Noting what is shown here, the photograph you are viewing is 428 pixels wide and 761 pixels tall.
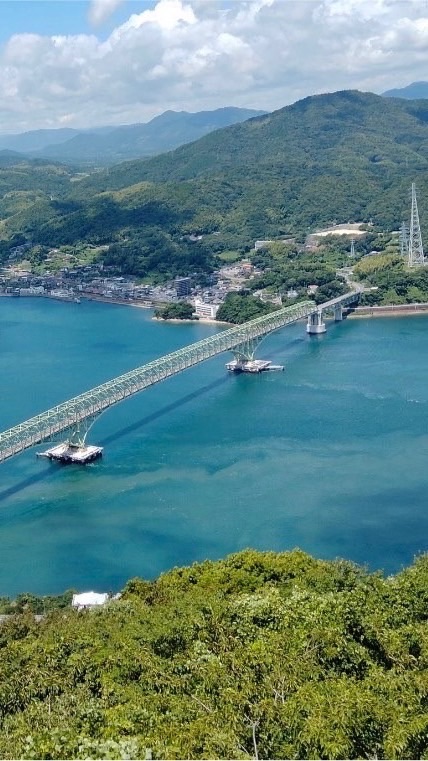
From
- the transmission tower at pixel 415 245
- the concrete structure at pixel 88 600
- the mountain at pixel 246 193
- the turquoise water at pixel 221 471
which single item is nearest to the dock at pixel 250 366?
the turquoise water at pixel 221 471

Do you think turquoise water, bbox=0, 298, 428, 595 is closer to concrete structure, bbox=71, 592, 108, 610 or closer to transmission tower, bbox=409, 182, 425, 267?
concrete structure, bbox=71, 592, 108, 610

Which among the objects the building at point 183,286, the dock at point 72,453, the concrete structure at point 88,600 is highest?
the building at point 183,286

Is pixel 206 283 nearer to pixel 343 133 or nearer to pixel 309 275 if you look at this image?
pixel 309 275

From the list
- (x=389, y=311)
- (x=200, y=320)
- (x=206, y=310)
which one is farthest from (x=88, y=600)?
(x=389, y=311)

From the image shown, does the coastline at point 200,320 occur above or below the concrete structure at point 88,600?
above

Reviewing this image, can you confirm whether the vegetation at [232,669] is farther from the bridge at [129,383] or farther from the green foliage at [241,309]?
the green foliage at [241,309]

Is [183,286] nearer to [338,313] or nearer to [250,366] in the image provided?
[338,313]

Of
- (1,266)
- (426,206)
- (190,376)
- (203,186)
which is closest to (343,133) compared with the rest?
(203,186)
